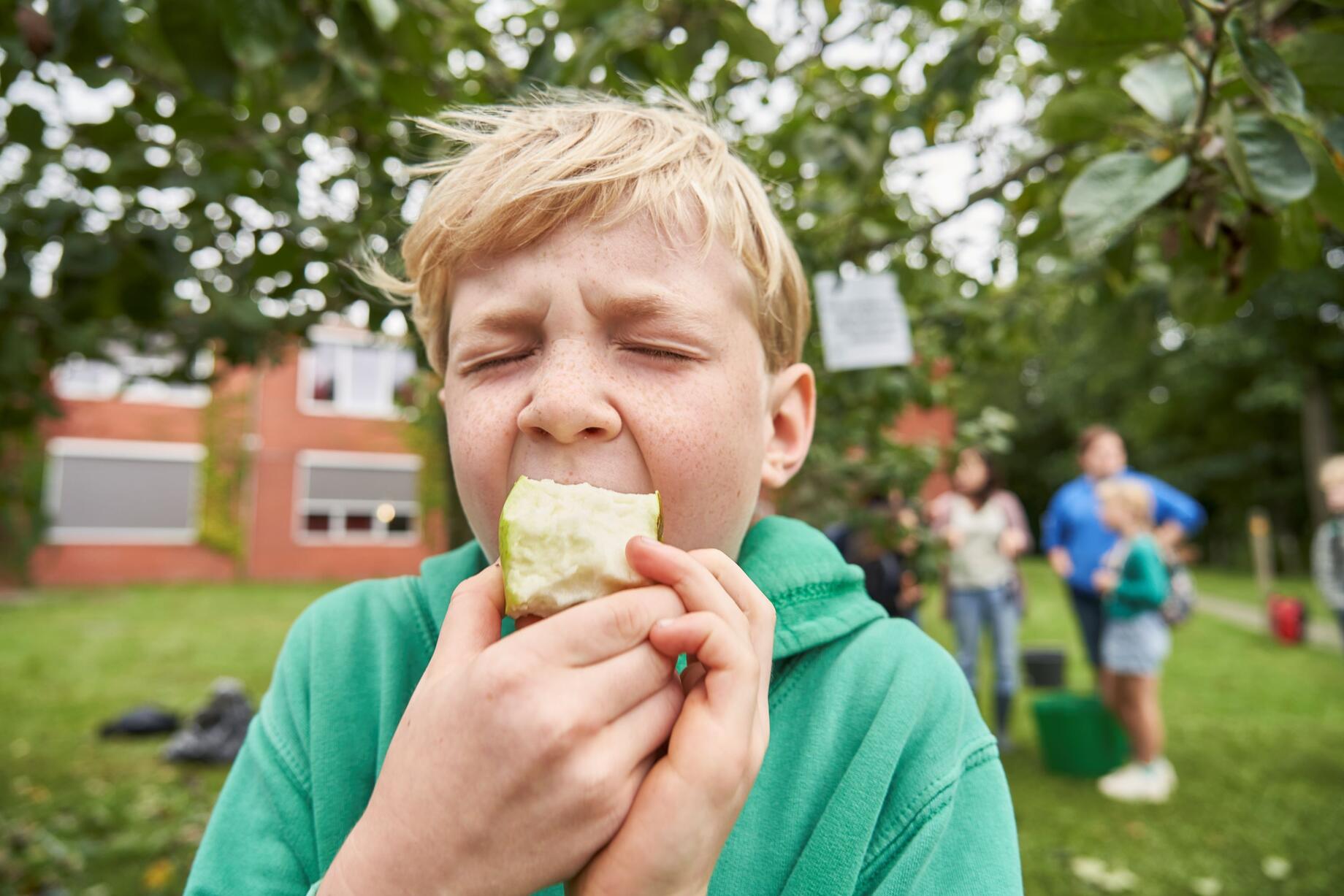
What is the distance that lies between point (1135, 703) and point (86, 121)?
5099 millimetres

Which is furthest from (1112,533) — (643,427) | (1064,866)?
(643,427)

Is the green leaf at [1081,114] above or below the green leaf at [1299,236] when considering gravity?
above

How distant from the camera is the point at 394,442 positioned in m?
20.8

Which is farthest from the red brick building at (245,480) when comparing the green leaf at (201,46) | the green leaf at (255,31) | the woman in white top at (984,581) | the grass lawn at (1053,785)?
the green leaf at (255,31)

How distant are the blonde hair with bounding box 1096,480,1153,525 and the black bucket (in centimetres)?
216

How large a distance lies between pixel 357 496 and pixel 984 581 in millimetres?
17973

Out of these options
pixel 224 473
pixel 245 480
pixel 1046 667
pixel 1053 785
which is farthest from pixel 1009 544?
pixel 224 473

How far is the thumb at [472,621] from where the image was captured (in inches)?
29.0

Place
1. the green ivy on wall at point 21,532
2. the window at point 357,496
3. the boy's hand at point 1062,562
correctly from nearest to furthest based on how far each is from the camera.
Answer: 1. the boy's hand at point 1062,562
2. the green ivy on wall at point 21,532
3. the window at point 357,496

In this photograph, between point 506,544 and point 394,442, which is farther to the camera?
point 394,442

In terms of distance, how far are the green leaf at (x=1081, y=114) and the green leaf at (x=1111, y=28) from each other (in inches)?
6.1

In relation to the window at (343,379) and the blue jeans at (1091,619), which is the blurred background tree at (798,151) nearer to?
the blue jeans at (1091,619)

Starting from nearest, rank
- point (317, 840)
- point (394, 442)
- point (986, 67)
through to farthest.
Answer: point (317, 840) < point (986, 67) < point (394, 442)

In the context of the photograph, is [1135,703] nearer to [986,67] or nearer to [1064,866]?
[1064,866]
